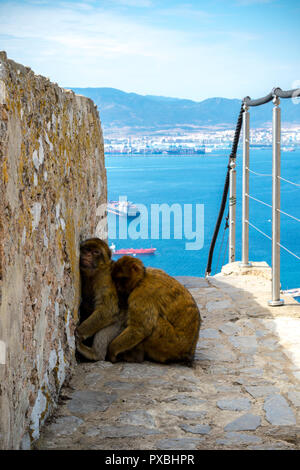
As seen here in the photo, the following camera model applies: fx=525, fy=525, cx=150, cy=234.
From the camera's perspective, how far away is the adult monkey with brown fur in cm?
310

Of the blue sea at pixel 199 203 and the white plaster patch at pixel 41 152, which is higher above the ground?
the white plaster patch at pixel 41 152

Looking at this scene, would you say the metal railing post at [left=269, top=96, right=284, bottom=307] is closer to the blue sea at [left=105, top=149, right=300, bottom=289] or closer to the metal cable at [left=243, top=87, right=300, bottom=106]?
the metal cable at [left=243, top=87, right=300, bottom=106]

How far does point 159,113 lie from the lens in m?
103

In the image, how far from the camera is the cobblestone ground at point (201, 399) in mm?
2252

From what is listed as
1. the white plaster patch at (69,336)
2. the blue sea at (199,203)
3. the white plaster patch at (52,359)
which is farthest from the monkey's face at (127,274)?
the blue sea at (199,203)

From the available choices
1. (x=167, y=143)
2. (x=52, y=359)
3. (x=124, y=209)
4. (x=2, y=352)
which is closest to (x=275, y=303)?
(x=52, y=359)

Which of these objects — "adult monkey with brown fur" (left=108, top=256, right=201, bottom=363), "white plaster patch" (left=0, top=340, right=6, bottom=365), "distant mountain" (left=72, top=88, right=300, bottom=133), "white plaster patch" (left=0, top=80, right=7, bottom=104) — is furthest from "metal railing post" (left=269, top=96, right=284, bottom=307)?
"distant mountain" (left=72, top=88, right=300, bottom=133)

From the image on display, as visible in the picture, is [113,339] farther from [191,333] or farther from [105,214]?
[105,214]

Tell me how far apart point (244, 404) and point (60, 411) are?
0.93 meters

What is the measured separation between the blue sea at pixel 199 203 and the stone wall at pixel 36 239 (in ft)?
89.6

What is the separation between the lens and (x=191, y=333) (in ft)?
10.4

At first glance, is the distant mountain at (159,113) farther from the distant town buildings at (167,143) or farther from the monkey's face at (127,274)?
the monkey's face at (127,274)

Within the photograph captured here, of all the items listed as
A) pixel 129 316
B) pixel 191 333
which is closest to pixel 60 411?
pixel 129 316

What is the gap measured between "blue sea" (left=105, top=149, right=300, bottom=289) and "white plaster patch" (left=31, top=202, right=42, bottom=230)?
2802 cm
